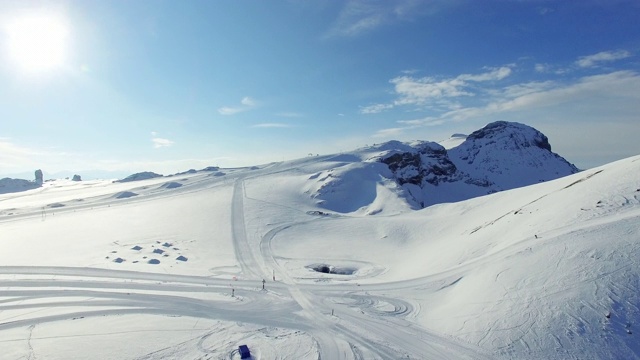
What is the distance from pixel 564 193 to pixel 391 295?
2098 cm

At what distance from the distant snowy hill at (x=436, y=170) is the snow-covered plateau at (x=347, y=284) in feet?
110

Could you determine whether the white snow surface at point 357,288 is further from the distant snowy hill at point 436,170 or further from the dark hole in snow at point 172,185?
the dark hole in snow at point 172,185

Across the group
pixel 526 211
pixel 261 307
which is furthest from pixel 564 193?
pixel 261 307

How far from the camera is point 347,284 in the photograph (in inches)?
1184

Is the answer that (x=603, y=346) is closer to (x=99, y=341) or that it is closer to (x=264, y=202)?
(x=99, y=341)

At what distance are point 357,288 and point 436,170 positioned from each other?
116636mm

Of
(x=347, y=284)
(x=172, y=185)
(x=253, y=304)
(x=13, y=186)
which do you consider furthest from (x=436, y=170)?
(x=13, y=186)

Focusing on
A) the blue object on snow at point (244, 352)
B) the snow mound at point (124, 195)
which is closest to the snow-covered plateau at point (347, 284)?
the blue object on snow at point (244, 352)

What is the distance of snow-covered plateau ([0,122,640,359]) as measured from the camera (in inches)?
675

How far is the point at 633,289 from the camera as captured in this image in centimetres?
1733

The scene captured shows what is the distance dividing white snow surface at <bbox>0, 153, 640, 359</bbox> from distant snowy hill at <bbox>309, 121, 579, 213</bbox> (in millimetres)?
37286

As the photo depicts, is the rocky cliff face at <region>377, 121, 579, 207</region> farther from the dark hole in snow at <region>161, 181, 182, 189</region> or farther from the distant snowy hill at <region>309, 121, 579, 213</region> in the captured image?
the dark hole in snow at <region>161, 181, 182, 189</region>

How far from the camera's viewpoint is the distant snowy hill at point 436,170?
90500 mm

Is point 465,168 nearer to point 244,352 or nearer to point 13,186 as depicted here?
point 244,352
